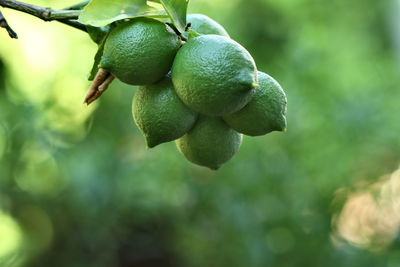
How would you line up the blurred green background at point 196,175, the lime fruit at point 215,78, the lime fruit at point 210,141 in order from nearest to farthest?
the lime fruit at point 215,78
the lime fruit at point 210,141
the blurred green background at point 196,175

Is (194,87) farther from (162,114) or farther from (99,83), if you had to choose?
(99,83)

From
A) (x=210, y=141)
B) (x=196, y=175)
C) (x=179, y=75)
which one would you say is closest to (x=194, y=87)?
(x=179, y=75)

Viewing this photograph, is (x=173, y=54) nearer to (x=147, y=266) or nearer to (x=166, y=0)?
(x=166, y=0)

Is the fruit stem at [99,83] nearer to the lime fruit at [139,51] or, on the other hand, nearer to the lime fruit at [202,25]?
the lime fruit at [139,51]

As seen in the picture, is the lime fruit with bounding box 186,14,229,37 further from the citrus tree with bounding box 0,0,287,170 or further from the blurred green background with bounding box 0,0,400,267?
the blurred green background with bounding box 0,0,400,267

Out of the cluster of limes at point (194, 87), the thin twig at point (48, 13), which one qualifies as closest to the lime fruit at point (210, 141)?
the cluster of limes at point (194, 87)
